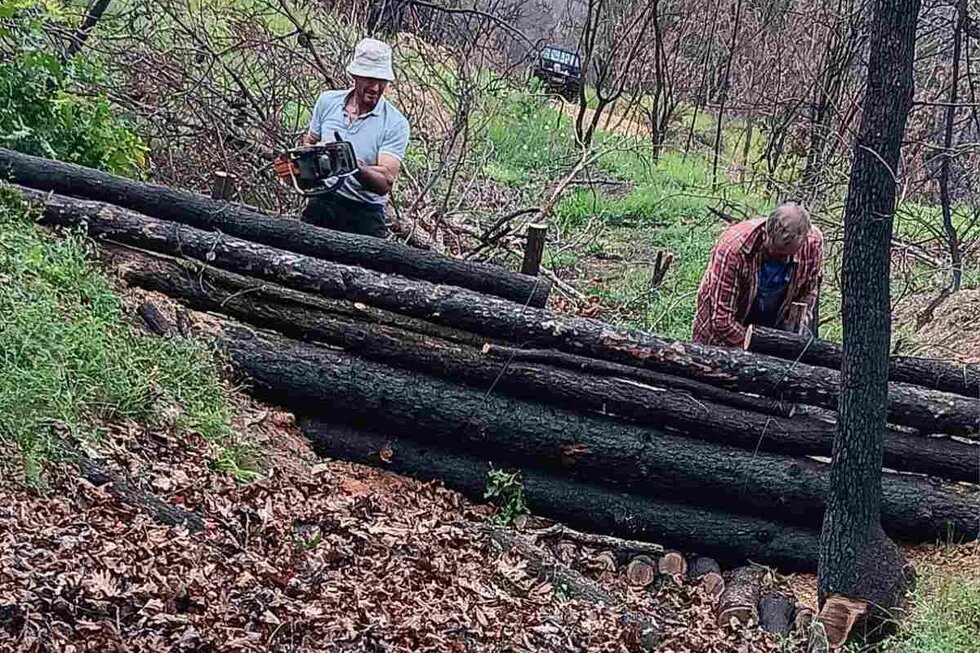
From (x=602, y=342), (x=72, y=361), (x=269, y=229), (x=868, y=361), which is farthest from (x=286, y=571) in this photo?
(x=269, y=229)

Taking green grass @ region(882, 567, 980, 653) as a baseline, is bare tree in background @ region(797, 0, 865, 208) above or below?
above

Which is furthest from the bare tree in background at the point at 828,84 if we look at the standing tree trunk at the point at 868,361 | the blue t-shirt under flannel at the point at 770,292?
the standing tree trunk at the point at 868,361

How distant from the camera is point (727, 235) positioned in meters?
6.27

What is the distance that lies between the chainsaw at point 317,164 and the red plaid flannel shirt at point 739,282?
2.19 meters

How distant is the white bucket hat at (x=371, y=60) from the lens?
643 centimetres

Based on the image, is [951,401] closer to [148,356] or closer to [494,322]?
[494,322]

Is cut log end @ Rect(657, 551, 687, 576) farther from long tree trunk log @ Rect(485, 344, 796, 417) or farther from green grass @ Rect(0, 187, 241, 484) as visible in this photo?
green grass @ Rect(0, 187, 241, 484)

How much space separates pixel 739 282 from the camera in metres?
6.22

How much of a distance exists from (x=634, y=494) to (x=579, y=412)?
0.53m

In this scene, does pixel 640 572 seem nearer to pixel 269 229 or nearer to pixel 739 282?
pixel 739 282

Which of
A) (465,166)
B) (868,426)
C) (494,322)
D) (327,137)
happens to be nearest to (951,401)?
(868,426)

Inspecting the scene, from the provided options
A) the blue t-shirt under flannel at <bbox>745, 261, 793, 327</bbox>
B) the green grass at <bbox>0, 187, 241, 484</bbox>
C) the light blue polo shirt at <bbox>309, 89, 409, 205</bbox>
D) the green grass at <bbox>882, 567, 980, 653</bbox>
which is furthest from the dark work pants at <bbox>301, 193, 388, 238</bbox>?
the green grass at <bbox>882, 567, 980, 653</bbox>

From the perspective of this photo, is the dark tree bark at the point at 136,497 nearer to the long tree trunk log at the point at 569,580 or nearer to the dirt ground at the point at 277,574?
the dirt ground at the point at 277,574

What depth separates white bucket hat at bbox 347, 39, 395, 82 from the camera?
6.43m
